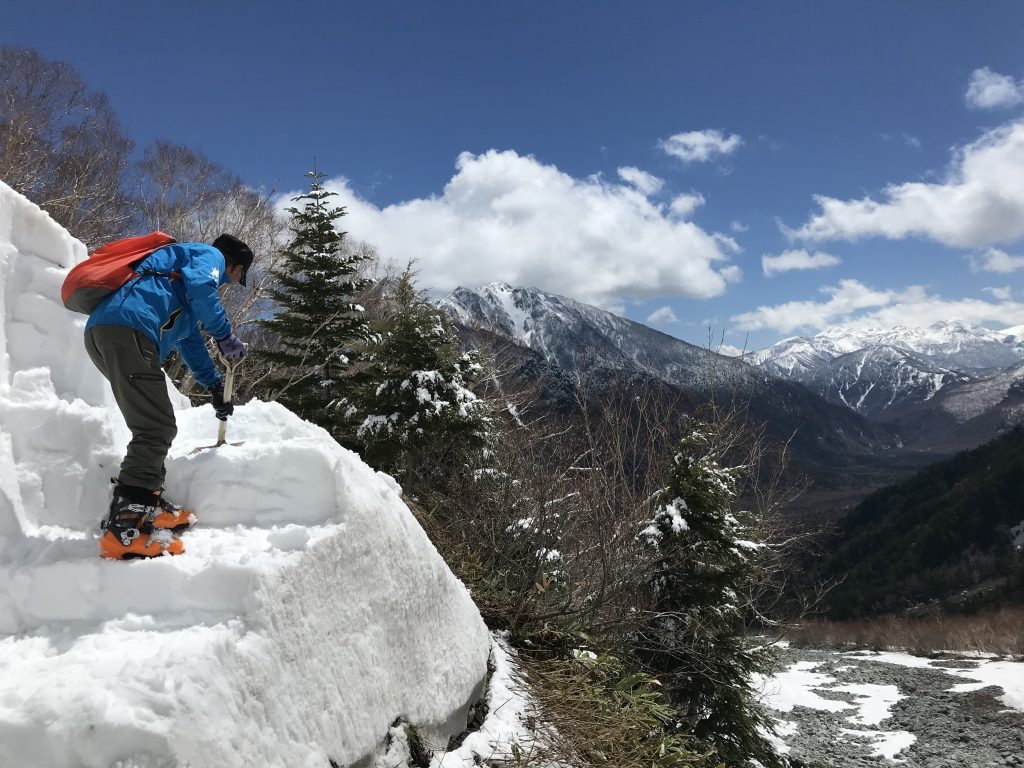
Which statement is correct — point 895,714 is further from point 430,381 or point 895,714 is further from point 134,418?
point 134,418

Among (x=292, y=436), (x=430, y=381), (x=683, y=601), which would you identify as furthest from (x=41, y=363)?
(x=683, y=601)

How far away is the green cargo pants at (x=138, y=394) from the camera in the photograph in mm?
2613

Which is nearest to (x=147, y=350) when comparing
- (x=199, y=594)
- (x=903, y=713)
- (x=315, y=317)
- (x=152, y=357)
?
(x=152, y=357)

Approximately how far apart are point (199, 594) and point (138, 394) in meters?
1.04

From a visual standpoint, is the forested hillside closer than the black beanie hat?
No

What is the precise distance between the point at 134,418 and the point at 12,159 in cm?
1263

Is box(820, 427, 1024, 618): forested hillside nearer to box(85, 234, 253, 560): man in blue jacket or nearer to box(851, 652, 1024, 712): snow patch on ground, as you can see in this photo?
box(851, 652, 1024, 712): snow patch on ground

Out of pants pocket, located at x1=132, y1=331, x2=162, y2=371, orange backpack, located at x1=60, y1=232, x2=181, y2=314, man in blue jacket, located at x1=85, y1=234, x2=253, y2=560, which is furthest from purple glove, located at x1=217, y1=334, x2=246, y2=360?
orange backpack, located at x1=60, y1=232, x2=181, y2=314

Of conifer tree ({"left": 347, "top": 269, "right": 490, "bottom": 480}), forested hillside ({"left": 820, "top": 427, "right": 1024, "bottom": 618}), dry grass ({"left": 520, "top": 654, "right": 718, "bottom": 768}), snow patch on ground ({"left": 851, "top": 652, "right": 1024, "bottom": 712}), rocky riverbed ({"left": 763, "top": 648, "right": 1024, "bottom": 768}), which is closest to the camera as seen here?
dry grass ({"left": 520, "top": 654, "right": 718, "bottom": 768})

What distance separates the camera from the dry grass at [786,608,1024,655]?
4700cm

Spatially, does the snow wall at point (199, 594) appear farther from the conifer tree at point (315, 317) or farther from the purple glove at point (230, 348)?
the conifer tree at point (315, 317)

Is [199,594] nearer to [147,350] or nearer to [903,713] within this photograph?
[147,350]

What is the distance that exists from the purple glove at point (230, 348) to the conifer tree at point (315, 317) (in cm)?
1001

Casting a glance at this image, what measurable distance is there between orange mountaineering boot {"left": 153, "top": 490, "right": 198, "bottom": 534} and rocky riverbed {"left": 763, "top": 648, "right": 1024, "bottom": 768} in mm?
17305
